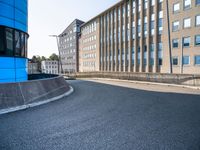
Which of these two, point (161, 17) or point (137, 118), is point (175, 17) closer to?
point (161, 17)

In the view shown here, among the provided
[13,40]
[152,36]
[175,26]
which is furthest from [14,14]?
[175,26]

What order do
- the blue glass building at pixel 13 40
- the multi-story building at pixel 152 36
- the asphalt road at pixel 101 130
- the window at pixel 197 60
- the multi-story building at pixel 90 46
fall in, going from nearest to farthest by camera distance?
the asphalt road at pixel 101 130
the blue glass building at pixel 13 40
the window at pixel 197 60
the multi-story building at pixel 152 36
the multi-story building at pixel 90 46

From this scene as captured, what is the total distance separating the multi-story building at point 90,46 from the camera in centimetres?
5496

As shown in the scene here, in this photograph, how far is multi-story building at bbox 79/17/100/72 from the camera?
5496 cm

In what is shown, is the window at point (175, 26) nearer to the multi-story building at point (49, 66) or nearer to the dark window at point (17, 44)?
the dark window at point (17, 44)

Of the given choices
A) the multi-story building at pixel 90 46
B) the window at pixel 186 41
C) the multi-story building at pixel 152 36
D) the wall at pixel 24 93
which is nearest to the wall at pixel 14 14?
the wall at pixel 24 93

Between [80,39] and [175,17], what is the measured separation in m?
46.1

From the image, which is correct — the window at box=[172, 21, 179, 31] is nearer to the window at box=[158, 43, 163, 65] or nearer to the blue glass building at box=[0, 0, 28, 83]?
the window at box=[158, 43, 163, 65]

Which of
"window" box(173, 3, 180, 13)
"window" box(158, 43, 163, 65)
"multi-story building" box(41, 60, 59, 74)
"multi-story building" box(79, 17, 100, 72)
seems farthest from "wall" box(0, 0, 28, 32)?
"multi-story building" box(41, 60, 59, 74)

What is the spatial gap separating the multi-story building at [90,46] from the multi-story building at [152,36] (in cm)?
546

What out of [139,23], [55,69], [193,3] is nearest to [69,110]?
[193,3]

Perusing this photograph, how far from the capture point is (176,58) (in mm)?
29297

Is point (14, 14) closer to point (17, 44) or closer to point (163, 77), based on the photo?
point (17, 44)

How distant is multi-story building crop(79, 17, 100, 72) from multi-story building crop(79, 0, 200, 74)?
5457 mm
